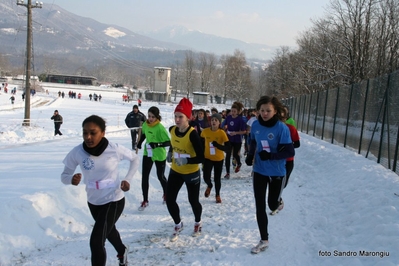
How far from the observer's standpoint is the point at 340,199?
676cm

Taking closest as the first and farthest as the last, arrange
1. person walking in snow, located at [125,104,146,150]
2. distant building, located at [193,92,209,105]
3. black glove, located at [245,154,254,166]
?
black glove, located at [245,154,254,166] < person walking in snow, located at [125,104,146,150] < distant building, located at [193,92,209,105]

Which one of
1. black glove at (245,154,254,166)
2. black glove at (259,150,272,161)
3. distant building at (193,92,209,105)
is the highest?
distant building at (193,92,209,105)

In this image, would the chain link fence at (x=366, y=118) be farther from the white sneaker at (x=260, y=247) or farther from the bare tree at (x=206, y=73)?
the bare tree at (x=206, y=73)

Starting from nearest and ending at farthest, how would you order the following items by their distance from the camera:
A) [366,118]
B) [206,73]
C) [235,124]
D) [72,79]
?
[235,124] < [366,118] < [206,73] < [72,79]

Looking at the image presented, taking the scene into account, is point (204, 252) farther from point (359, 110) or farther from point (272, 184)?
point (359, 110)

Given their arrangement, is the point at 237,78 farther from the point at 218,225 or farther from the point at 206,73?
the point at 218,225

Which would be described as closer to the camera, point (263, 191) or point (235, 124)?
point (263, 191)

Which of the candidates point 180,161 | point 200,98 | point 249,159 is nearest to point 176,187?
point 180,161

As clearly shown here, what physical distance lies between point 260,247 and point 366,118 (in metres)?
7.88

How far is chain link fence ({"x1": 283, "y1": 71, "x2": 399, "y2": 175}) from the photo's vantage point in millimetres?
8422

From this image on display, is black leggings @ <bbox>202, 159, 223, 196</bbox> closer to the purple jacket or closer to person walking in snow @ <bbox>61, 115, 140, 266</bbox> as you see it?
the purple jacket

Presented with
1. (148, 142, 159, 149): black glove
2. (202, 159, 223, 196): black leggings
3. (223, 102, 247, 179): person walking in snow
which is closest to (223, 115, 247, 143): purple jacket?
(223, 102, 247, 179): person walking in snow

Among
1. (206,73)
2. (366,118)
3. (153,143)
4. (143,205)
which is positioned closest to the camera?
(153,143)

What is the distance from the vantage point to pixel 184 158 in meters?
4.85
